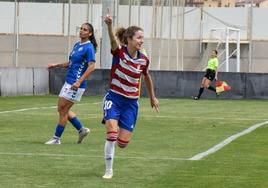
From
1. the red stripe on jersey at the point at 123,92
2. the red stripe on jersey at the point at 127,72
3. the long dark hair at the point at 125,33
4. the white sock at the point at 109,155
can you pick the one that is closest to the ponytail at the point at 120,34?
the long dark hair at the point at 125,33

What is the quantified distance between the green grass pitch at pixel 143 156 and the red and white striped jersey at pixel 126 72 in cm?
101

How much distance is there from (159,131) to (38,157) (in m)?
5.48

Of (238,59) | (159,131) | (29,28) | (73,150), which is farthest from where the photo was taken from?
(29,28)

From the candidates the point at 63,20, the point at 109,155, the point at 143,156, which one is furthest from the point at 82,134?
the point at 63,20

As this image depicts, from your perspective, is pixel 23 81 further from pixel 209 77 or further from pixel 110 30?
pixel 110 30

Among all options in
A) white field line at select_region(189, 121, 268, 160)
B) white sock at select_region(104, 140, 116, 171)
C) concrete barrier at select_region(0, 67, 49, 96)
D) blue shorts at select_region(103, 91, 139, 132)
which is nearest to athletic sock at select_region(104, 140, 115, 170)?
white sock at select_region(104, 140, 116, 171)

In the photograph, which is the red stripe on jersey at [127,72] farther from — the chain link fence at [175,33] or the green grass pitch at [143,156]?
the chain link fence at [175,33]

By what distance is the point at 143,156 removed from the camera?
497 inches

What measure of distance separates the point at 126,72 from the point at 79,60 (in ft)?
11.5

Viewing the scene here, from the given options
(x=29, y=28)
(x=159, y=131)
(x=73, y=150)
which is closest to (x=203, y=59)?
(x=29, y=28)

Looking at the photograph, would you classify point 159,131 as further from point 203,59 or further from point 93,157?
point 203,59

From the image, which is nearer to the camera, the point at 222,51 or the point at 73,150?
the point at 73,150

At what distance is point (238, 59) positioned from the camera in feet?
162

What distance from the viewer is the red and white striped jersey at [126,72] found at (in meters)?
10.7
